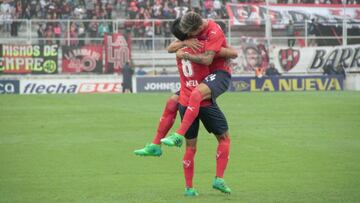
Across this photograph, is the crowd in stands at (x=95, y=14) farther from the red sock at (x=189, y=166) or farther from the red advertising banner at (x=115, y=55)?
the red sock at (x=189, y=166)

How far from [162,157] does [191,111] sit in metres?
5.51

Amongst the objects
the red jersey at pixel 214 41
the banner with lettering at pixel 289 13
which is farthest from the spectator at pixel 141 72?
the red jersey at pixel 214 41

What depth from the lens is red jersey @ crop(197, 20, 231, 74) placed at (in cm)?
960

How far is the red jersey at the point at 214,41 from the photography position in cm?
960

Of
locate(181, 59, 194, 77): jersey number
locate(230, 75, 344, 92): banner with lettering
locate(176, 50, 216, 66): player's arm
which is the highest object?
locate(176, 50, 216, 66): player's arm

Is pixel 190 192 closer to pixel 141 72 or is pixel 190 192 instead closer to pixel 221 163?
pixel 221 163

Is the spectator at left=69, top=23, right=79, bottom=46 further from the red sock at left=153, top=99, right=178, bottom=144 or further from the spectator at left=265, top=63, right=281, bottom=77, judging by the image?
the red sock at left=153, top=99, right=178, bottom=144

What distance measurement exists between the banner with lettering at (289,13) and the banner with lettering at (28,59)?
32.7ft

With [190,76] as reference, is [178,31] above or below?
above

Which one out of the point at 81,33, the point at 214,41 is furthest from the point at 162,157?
the point at 81,33

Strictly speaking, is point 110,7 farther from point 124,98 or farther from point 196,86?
point 196,86

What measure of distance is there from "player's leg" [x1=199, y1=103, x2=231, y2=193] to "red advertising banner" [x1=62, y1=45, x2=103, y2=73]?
102 ft

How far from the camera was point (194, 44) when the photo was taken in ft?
31.9

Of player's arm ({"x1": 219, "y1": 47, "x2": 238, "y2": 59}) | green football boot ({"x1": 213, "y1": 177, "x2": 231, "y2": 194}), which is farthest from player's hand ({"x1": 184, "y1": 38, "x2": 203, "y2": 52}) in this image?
green football boot ({"x1": 213, "y1": 177, "x2": 231, "y2": 194})
